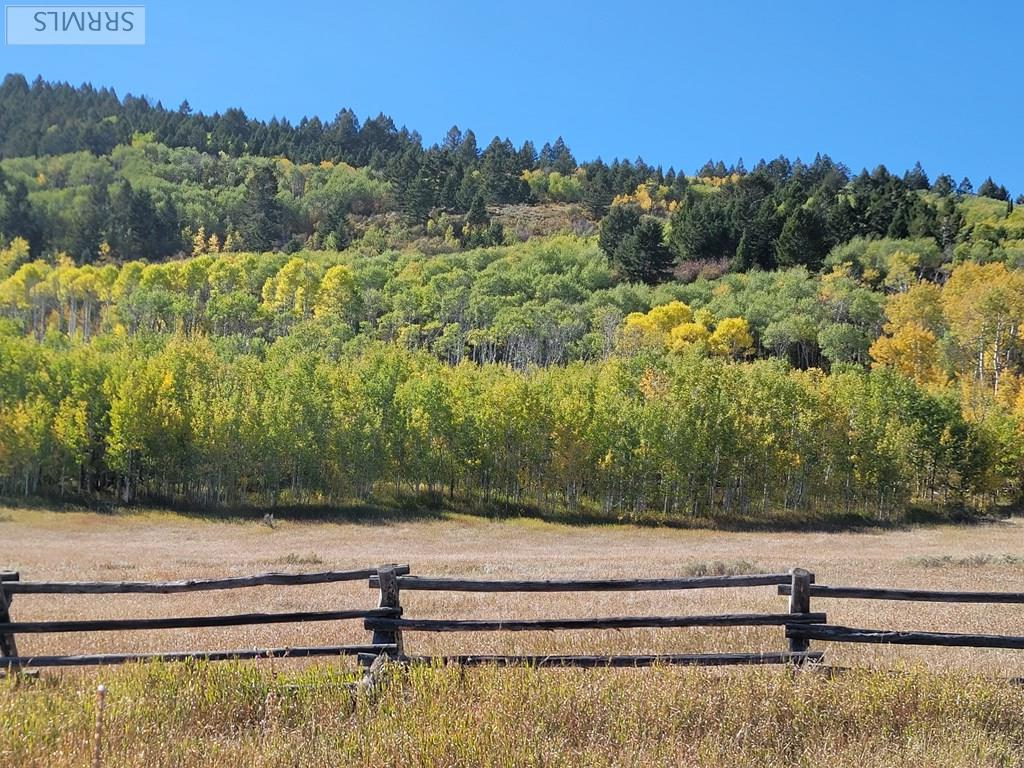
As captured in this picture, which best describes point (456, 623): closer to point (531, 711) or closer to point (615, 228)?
point (531, 711)

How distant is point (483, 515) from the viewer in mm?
61312

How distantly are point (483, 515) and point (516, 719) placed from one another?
2149 inches

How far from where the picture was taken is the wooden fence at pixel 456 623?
9.09m

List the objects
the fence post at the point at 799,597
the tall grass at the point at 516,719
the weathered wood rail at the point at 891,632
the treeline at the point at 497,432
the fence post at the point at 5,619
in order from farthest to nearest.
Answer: the treeline at the point at 497,432 < the fence post at the point at 799,597 < the weathered wood rail at the point at 891,632 < the fence post at the point at 5,619 < the tall grass at the point at 516,719

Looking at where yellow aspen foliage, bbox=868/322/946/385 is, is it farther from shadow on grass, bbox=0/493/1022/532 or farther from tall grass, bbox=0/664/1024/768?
tall grass, bbox=0/664/1024/768

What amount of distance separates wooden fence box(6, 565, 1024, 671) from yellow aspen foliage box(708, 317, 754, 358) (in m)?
106

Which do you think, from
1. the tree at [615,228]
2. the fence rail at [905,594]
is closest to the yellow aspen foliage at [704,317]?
the tree at [615,228]

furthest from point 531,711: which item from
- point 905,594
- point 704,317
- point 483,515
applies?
point 704,317

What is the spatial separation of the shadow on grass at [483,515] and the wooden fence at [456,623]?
46997 millimetres

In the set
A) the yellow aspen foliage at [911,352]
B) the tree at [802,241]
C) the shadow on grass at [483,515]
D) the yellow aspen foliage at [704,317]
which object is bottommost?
the shadow on grass at [483,515]

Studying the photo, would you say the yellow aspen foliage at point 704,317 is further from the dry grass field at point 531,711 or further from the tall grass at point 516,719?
the tall grass at point 516,719

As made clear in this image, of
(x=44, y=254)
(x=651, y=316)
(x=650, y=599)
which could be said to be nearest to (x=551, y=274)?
(x=651, y=316)

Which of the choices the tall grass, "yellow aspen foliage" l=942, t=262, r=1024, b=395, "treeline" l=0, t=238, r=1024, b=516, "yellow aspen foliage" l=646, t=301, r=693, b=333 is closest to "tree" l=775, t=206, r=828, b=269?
"yellow aspen foliage" l=646, t=301, r=693, b=333

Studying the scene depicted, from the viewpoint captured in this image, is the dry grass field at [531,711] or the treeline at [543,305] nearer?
the dry grass field at [531,711]
